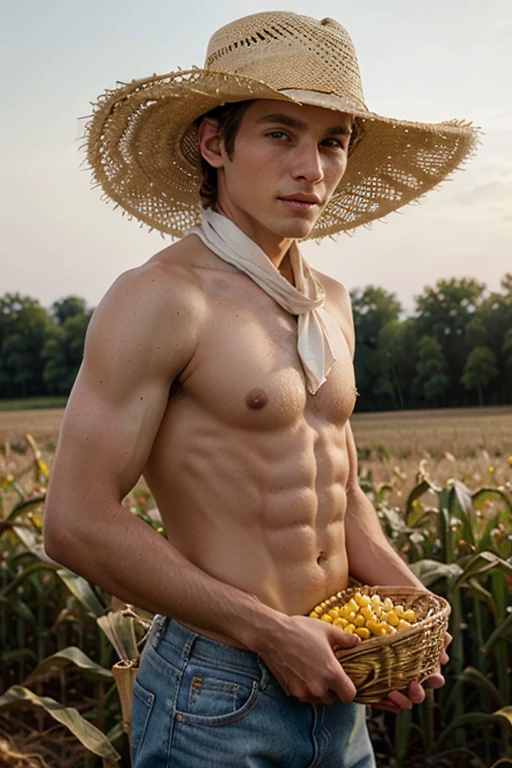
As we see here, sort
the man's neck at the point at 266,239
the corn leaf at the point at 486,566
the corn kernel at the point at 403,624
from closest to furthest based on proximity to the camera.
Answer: the corn kernel at the point at 403,624
the man's neck at the point at 266,239
the corn leaf at the point at 486,566

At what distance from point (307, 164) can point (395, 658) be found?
0.95 metres

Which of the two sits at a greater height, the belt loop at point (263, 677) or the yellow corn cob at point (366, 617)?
the yellow corn cob at point (366, 617)

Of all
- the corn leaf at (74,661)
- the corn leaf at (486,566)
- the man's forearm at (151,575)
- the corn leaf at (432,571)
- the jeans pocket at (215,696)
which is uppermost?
the man's forearm at (151,575)

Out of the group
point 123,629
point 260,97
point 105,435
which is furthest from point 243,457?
point 123,629

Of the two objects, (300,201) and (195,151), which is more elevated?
(195,151)

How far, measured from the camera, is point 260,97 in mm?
1756

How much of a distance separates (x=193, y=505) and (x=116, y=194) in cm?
86

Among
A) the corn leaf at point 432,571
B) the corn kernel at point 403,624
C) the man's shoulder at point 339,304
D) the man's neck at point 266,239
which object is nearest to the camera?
the corn kernel at point 403,624

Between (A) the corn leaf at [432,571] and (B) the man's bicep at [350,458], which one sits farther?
(A) the corn leaf at [432,571]

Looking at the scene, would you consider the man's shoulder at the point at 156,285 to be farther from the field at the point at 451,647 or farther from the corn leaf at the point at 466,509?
the corn leaf at the point at 466,509

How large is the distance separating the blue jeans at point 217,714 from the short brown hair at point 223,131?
928 mm

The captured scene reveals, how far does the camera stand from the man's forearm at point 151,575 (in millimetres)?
1611

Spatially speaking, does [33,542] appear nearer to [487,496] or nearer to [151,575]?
[487,496]

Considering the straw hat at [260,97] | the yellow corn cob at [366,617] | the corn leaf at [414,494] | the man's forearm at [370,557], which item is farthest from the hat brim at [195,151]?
the corn leaf at [414,494]
